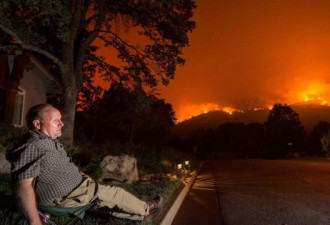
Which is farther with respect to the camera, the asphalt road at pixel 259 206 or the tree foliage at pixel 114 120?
the tree foliage at pixel 114 120

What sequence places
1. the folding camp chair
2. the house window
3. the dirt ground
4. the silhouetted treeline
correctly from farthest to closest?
1. the silhouetted treeline
2. the house window
3. the dirt ground
4. the folding camp chair

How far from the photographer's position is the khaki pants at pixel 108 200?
11.5 feet

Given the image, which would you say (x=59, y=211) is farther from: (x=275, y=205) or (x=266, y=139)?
(x=266, y=139)

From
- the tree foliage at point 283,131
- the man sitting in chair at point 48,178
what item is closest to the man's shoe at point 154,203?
the man sitting in chair at point 48,178

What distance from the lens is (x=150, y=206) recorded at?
14.2 ft

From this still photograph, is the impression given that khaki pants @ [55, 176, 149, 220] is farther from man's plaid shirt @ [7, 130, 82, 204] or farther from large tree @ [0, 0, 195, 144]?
large tree @ [0, 0, 195, 144]

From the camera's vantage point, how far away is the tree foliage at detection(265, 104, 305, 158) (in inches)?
2515

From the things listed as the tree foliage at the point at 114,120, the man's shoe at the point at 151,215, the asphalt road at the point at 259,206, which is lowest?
the asphalt road at the point at 259,206

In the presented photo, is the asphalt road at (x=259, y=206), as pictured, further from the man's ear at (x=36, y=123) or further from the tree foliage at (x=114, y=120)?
Result: the tree foliage at (x=114, y=120)

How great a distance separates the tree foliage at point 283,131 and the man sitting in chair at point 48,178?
62.9 meters

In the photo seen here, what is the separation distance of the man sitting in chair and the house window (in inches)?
540

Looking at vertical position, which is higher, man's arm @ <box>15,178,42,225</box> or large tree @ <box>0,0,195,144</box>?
large tree @ <box>0,0,195,144</box>

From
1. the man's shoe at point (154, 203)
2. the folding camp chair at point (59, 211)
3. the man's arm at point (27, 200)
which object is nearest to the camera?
the man's arm at point (27, 200)

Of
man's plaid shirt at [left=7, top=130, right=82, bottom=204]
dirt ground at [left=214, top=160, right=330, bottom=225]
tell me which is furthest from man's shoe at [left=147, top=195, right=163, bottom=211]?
dirt ground at [left=214, top=160, right=330, bottom=225]
